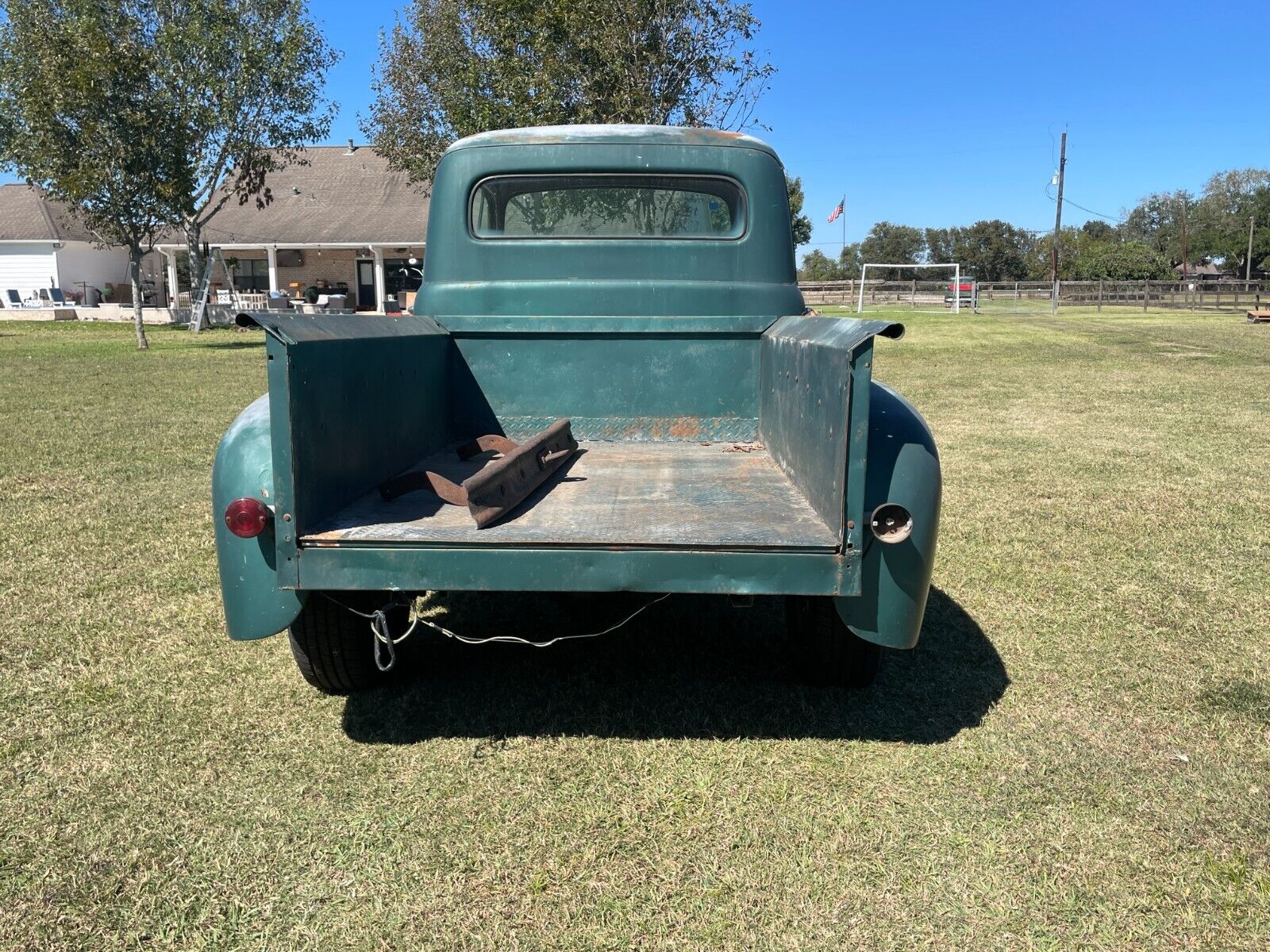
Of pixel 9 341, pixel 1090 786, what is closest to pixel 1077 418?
pixel 1090 786

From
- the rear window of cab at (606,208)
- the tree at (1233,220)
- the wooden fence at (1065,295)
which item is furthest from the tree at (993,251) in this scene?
the rear window of cab at (606,208)

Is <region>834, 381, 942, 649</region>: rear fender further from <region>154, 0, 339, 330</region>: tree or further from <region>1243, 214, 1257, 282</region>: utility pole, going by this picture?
<region>1243, 214, 1257, 282</region>: utility pole

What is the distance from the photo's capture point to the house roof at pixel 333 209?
34.3 metres

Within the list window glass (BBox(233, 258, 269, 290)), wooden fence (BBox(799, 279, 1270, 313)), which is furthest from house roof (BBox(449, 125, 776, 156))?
wooden fence (BBox(799, 279, 1270, 313))

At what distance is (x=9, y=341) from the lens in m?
21.6

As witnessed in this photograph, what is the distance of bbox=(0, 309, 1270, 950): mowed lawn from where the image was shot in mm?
2385

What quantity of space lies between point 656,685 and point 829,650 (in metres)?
0.65

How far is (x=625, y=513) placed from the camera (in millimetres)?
3012

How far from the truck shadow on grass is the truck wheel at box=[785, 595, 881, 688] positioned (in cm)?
9

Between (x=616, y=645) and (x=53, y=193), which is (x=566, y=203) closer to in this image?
(x=616, y=645)

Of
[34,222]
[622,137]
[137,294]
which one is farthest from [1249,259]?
[622,137]

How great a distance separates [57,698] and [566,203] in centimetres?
276

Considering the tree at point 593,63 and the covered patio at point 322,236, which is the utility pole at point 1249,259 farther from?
the tree at point 593,63

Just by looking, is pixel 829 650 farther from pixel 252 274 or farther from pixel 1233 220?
pixel 1233 220
